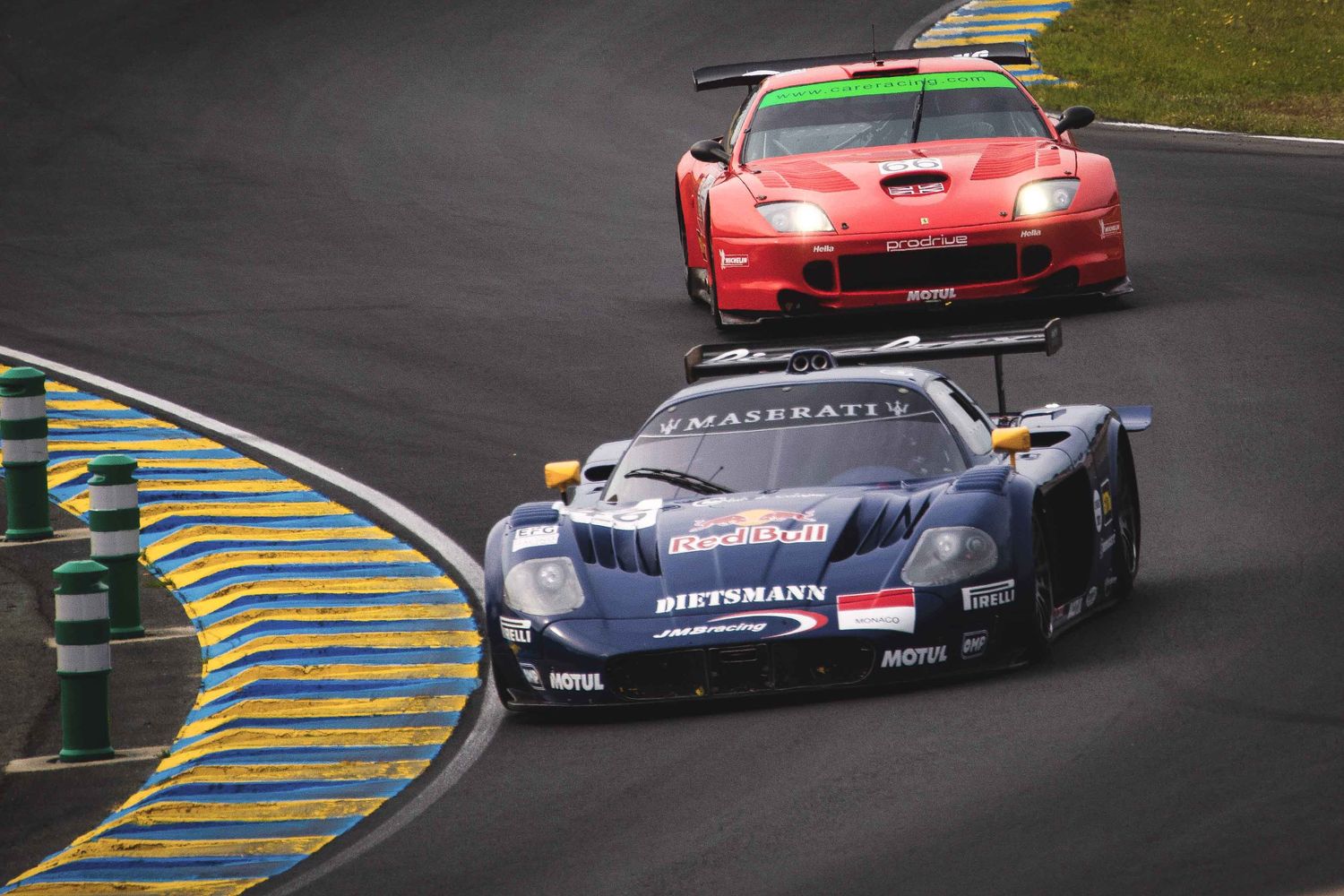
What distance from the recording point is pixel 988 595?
7.94 metres

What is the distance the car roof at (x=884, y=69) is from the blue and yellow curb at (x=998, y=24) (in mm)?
8400

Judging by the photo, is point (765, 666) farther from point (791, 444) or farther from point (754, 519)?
point (791, 444)

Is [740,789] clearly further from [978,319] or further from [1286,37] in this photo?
[1286,37]

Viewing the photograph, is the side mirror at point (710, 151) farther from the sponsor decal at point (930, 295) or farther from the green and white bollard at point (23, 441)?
the green and white bollard at point (23, 441)

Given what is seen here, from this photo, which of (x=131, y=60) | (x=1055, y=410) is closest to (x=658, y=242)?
(x=1055, y=410)

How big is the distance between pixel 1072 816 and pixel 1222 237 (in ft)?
37.2

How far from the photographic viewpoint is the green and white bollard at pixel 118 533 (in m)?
10.0

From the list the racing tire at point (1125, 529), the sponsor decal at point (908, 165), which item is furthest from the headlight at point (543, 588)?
the sponsor decal at point (908, 165)

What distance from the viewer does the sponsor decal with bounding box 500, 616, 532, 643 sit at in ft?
27.0

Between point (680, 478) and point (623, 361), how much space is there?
5.45 meters

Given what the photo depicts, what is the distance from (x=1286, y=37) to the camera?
26.6 metres

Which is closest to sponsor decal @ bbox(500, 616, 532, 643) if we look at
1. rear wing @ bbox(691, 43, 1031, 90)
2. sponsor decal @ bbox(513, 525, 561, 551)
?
sponsor decal @ bbox(513, 525, 561, 551)

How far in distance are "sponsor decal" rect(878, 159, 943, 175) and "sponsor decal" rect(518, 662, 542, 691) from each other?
666cm

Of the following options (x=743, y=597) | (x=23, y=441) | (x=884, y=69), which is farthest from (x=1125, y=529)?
(x=884, y=69)
